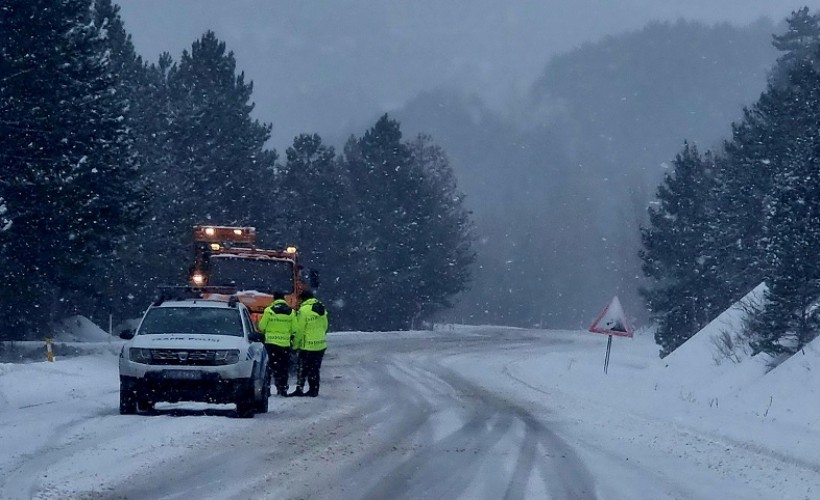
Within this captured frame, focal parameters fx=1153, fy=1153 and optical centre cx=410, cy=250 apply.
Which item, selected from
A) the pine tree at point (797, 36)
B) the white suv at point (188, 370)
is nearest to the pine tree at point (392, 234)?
the pine tree at point (797, 36)

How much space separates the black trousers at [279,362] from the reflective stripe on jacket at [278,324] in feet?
0.44

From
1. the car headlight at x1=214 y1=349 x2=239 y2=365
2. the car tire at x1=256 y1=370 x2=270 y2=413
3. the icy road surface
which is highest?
the car headlight at x1=214 y1=349 x2=239 y2=365

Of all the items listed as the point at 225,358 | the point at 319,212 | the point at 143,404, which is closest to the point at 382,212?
the point at 319,212

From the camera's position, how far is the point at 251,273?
24.8 m

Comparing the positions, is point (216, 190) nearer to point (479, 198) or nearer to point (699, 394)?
point (699, 394)

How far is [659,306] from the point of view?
51688 mm

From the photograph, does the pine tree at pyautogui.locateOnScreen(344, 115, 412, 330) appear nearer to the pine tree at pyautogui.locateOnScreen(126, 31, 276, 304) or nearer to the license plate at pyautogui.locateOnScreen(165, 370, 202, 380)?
the pine tree at pyautogui.locateOnScreen(126, 31, 276, 304)

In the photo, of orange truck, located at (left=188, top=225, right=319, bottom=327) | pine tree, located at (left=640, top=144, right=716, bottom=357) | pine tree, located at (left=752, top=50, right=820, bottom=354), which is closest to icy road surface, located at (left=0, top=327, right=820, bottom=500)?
orange truck, located at (left=188, top=225, right=319, bottom=327)

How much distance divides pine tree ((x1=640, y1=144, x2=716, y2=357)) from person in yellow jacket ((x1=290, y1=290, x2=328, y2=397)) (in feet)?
99.0

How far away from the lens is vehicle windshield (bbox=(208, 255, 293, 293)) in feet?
81.0

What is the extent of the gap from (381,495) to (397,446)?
3680 mm

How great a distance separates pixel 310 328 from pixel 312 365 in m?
0.66

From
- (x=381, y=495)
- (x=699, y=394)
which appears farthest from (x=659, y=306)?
(x=381, y=495)

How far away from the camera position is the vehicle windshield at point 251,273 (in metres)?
24.7
